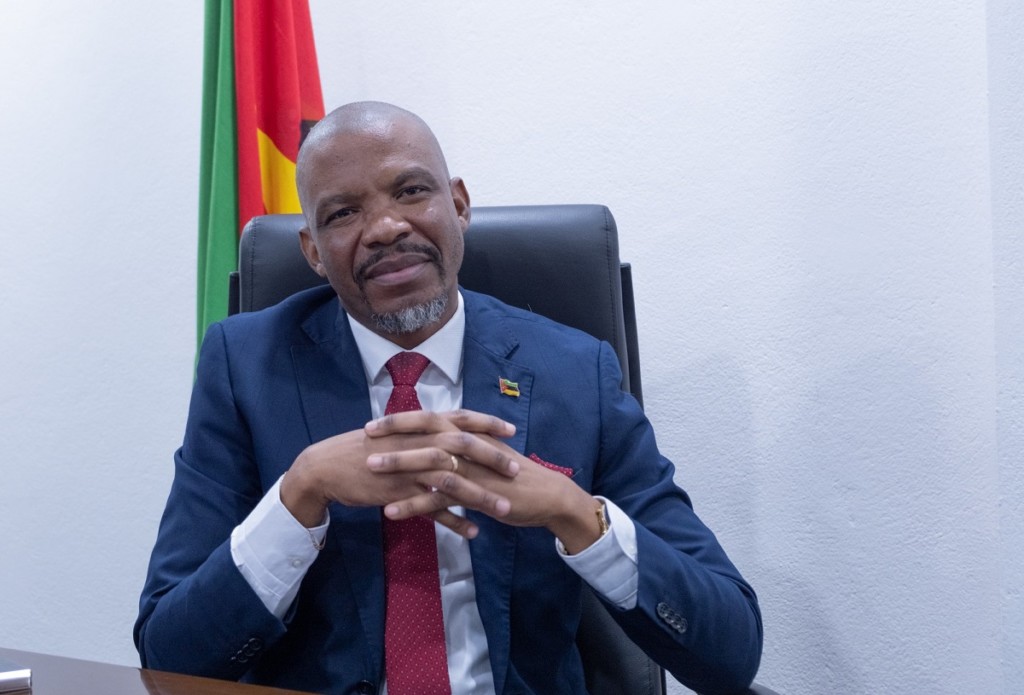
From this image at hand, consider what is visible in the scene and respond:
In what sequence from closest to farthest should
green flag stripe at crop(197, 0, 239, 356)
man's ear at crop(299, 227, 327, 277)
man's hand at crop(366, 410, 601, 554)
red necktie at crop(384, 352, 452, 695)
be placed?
man's hand at crop(366, 410, 601, 554) < red necktie at crop(384, 352, 452, 695) < man's ear at crop(299, 227, 327, 277) < green flag stripe at crop(197, 0, 239, 356)

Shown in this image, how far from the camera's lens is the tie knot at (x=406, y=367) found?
156 cm

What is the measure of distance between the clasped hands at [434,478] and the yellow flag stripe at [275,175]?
115 centimetres

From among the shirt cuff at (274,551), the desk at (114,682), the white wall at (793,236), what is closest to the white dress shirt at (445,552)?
the shirt cuff at (274,551)

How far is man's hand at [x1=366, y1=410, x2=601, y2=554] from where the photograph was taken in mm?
1319

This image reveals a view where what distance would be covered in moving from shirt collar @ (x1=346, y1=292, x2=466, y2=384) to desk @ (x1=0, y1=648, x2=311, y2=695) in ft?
1.85

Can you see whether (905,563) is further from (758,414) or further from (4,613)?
(4,613)

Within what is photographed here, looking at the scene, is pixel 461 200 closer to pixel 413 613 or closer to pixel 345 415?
pixel 345 415

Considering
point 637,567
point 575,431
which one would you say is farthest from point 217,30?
point 637,567

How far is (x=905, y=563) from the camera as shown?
2090 millimetres

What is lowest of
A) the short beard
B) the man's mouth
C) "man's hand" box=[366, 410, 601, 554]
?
"man's hand" box=[366, 410, 601, 554]

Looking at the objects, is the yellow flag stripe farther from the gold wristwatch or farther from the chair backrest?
the gold wristwatch

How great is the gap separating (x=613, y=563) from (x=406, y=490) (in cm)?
29

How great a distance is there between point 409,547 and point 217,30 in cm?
149

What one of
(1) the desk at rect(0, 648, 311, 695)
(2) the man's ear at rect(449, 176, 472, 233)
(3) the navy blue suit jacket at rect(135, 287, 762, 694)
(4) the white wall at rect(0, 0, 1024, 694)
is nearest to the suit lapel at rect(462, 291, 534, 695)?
(3) the navy blue suit jacket at rect(135, 287, 762, 694)
